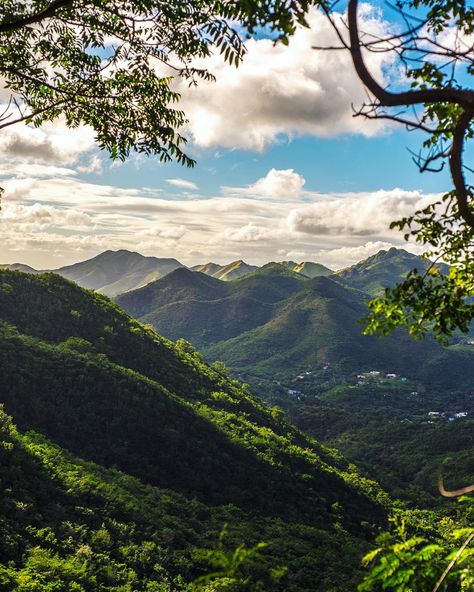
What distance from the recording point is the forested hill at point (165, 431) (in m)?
32.8

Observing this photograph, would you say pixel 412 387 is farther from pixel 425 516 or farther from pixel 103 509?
pixel 103 509

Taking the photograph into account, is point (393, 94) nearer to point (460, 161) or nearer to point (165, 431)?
point (460, 161)

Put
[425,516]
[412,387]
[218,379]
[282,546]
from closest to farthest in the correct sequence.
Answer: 1. [282,546]
2. [425,516]
3. [218,379]
4. [412,387]

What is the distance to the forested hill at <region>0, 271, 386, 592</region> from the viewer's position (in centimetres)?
3278

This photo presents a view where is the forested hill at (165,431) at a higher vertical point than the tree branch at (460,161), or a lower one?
lower

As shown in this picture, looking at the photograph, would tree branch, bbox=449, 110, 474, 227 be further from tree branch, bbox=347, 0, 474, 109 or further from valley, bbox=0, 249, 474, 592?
valley, bbox=0, 249, 474, 592

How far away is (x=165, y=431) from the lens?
39.4 metres

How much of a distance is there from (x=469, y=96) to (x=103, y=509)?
26365 mm

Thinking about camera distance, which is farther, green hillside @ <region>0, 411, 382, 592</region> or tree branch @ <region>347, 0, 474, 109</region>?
green hillside @ <region>0, 411, 382, 592</region>

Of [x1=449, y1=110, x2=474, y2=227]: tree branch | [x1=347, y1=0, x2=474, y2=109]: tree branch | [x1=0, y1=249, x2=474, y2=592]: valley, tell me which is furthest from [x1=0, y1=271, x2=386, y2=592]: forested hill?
[x1=347, y1=0, x2=474, y2=109]: tree branch

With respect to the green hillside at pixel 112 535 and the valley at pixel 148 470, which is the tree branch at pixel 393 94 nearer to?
the valley at pixel 148 470

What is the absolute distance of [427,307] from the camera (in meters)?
7.91

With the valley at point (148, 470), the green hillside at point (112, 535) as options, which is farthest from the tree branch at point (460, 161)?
the green hillside at point (112, 535)

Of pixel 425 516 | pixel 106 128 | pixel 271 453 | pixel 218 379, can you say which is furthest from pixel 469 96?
pixel 425 516
